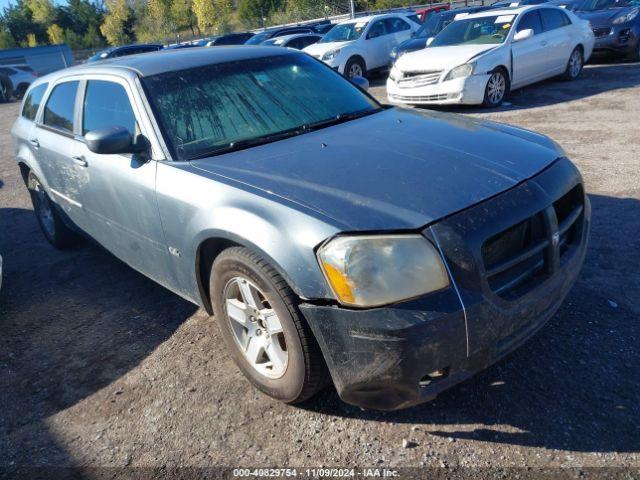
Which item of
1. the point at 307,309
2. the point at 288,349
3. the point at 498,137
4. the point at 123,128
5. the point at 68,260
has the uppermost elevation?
the point at 123,128

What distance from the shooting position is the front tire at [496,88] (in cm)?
889

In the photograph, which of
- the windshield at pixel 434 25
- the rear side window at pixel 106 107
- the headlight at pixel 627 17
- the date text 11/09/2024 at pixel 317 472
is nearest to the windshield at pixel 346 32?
the windshield at pixel 434 25

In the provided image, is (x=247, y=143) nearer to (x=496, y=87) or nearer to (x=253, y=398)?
(x=253, y=398)

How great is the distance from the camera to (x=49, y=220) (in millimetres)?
5164

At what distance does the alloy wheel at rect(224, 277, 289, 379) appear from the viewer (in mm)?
2592

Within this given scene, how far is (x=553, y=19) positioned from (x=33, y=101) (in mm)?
9035

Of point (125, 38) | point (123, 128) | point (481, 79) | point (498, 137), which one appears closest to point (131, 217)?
point (123, 128)

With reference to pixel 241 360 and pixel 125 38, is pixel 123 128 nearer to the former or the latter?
pixel 241 360

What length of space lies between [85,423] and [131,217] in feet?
4.04

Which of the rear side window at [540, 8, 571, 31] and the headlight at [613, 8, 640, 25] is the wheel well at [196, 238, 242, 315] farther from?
the headlight at [613, 8, 640, 25]

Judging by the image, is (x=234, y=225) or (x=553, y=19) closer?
(x=234, y=225)

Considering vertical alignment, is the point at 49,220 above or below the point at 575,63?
above

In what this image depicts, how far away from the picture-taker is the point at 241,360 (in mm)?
2879

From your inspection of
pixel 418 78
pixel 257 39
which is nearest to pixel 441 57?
pixel 418 78
